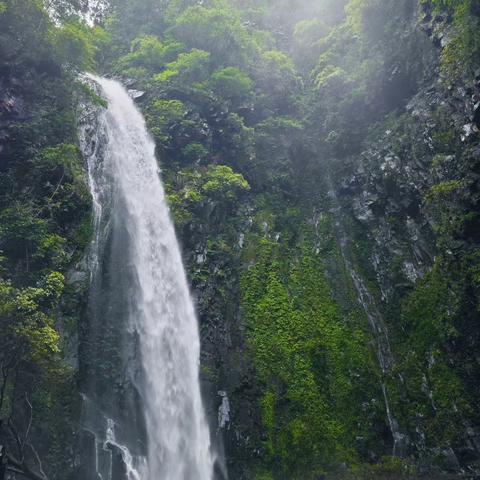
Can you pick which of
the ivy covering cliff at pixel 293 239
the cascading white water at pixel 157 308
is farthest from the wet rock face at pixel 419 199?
the cascading white water at pixel 157 308

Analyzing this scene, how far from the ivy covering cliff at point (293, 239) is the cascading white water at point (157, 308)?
2.34 ft

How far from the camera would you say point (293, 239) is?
19.5m

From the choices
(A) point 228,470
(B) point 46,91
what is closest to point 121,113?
(B) point 46,91

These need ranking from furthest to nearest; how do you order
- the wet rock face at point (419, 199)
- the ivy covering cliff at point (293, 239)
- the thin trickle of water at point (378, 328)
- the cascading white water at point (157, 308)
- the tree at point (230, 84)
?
1. the tree at point (230, 84)
2. the thin trickle of water at point (378, 328)
3. the wet rock face at point (419, 199)
4. the cascading white water at point (157, 308)
5. the ivy covering cliff at point (293, 239)

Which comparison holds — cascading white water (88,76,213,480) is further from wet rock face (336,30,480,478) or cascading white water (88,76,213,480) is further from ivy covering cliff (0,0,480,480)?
wet rock face (336,30,480,478)

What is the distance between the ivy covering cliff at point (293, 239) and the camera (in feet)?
38.3

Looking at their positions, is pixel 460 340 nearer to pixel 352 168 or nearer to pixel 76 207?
pixel 352 168

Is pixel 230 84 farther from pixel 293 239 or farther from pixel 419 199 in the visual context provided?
pixel 419 199

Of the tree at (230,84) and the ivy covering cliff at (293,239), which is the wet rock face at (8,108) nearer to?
the ivy covering cliff at (293,239)

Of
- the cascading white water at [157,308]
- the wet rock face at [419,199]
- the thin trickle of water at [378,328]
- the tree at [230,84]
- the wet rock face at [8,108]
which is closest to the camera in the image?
the cascading white water at [157,308]

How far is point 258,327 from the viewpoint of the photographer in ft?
52.5

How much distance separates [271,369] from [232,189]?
938 centimetres

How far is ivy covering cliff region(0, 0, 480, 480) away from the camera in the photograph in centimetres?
1169

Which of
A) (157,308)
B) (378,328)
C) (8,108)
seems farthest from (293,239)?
(8,108)
